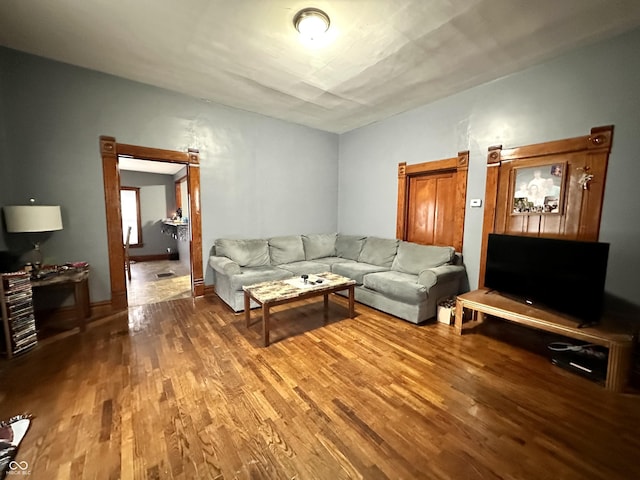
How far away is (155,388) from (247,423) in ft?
2.75

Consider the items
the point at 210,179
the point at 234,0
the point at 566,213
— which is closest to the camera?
the point at 234,0

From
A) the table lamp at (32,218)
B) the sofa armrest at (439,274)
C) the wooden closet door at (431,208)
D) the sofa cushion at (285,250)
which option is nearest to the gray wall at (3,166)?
the table lamp at (32,218)

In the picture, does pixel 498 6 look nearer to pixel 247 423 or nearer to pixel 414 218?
pixel 414 218

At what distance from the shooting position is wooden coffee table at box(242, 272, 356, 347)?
8.59ft

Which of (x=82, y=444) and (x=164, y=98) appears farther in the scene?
(x=164, y=98)

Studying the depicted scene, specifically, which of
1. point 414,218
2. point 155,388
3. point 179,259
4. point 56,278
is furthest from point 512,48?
point 179,259

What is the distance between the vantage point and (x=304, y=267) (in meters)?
4.29

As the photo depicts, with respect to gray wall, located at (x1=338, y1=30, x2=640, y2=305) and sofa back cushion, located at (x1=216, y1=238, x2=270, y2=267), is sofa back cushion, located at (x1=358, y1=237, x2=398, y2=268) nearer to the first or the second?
gray wall, located at (x1=338, y1=30, x2=640, y2=305)

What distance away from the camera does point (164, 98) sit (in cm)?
359

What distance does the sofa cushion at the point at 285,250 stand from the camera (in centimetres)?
452

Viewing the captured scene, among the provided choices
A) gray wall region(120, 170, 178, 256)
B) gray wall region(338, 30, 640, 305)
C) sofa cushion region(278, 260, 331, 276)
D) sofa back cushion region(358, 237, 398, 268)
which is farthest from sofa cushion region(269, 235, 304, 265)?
gray wall region(120, 170, 178, 256)

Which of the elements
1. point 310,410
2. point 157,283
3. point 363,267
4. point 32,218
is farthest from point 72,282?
point 363,267

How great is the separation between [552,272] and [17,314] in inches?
193

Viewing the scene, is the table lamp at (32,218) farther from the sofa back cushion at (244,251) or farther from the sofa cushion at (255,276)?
the sofa cushion at (255,276)
